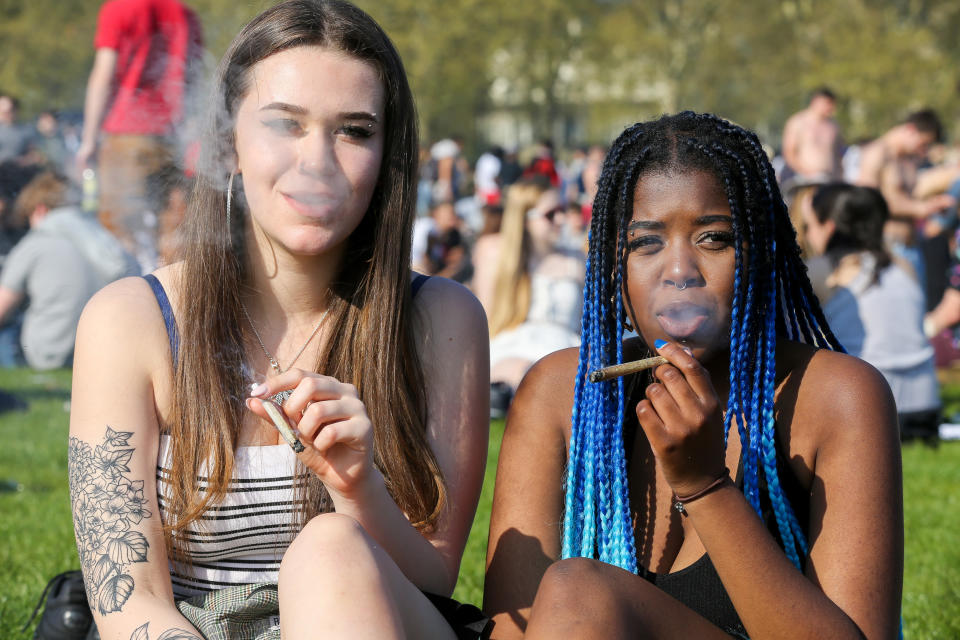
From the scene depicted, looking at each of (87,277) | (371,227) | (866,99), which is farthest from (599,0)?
(371,227)

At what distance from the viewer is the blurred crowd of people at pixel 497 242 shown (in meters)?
5.08

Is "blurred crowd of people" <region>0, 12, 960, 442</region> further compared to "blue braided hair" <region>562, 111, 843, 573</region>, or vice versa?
"blurred crowd of people" <region>0, 12, 960, 442</region>

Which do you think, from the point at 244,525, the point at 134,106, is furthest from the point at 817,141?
the point at 244,525

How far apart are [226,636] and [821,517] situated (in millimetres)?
1229

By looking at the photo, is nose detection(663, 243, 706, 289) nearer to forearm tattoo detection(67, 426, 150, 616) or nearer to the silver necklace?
the silver necklace

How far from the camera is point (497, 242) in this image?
28.6ft

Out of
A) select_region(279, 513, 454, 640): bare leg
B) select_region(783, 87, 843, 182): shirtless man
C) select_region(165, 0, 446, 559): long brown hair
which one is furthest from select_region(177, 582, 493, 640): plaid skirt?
select_region(783, 87, 843, 182): shirtless man

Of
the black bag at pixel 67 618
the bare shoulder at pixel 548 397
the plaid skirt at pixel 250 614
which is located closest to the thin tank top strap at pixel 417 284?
the bare shoulder at pixel 548 397

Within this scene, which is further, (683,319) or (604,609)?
(683,319)

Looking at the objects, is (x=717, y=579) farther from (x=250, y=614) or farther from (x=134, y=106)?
(x=134, y=106)

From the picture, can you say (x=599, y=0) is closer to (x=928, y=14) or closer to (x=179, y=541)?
(x=928, y=14)

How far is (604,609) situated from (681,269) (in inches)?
27.4

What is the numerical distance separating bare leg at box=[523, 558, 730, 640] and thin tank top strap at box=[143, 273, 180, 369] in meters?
0.98

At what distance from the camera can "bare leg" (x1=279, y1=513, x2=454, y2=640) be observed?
1.93 m
